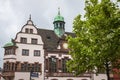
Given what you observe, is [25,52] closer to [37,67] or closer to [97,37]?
[37,67]

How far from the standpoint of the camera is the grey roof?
50.8 m

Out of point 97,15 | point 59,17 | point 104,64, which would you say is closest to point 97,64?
point 104,64

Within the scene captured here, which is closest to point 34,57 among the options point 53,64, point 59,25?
point 53,64

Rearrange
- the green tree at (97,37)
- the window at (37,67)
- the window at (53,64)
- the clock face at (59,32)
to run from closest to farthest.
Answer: the green tree at (97,37) → the window at (37,67) → the window at (53,64) → the clock face at (59,32)

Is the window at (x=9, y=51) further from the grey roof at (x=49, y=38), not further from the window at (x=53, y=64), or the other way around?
the window at (x=53, y=64)

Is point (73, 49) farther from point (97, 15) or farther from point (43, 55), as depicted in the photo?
point (43, 55)

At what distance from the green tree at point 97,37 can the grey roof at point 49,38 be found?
73.9 ft

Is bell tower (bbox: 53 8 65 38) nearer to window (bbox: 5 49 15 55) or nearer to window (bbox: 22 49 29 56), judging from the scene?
window (bbox: 22 49 29 56)

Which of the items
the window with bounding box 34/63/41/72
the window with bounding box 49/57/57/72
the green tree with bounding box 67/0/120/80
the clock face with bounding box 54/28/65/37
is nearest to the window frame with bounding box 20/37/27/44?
the window with bounding box 34/63/41/72

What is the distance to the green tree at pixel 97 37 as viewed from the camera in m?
22.0

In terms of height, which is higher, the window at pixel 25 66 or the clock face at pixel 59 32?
the clock face at pixel 59 32

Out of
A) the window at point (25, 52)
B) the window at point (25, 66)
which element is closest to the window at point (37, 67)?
the window at point (25, 66)

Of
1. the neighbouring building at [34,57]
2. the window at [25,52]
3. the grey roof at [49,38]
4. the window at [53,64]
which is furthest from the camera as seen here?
the grey roof at [49,38]

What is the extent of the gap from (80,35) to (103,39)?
5.01 metres
